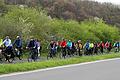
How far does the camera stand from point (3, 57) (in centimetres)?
2083

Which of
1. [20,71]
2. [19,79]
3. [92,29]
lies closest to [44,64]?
[20,71]

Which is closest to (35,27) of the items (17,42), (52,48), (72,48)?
(72,48)

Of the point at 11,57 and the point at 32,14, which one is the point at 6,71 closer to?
the point at 11,57

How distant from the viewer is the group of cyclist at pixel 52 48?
20.8m

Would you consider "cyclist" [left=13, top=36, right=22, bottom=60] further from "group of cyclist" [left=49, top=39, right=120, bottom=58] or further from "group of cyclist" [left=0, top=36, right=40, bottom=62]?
"group of cyclist" [left=49, top=39, right=120, bottom=58]

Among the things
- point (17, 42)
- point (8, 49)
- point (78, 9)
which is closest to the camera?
point (8, 49)

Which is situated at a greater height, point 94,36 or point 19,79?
point 19,79

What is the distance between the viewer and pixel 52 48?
27.4 m

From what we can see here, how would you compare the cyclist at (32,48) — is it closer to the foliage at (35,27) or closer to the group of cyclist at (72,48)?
the group of cyclist at (72,48)

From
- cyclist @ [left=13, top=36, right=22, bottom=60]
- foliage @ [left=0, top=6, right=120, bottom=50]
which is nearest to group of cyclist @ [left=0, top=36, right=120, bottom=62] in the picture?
cyclist @ [left=13, top=36, right=22, bottom=60]

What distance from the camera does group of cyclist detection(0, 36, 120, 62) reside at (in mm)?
20822

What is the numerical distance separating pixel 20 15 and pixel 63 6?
176 ft

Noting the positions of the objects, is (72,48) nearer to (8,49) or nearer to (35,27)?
(35,27)

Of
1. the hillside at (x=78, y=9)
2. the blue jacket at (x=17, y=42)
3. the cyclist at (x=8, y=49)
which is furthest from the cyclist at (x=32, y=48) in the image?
the hillside at (x=78, y=9)
